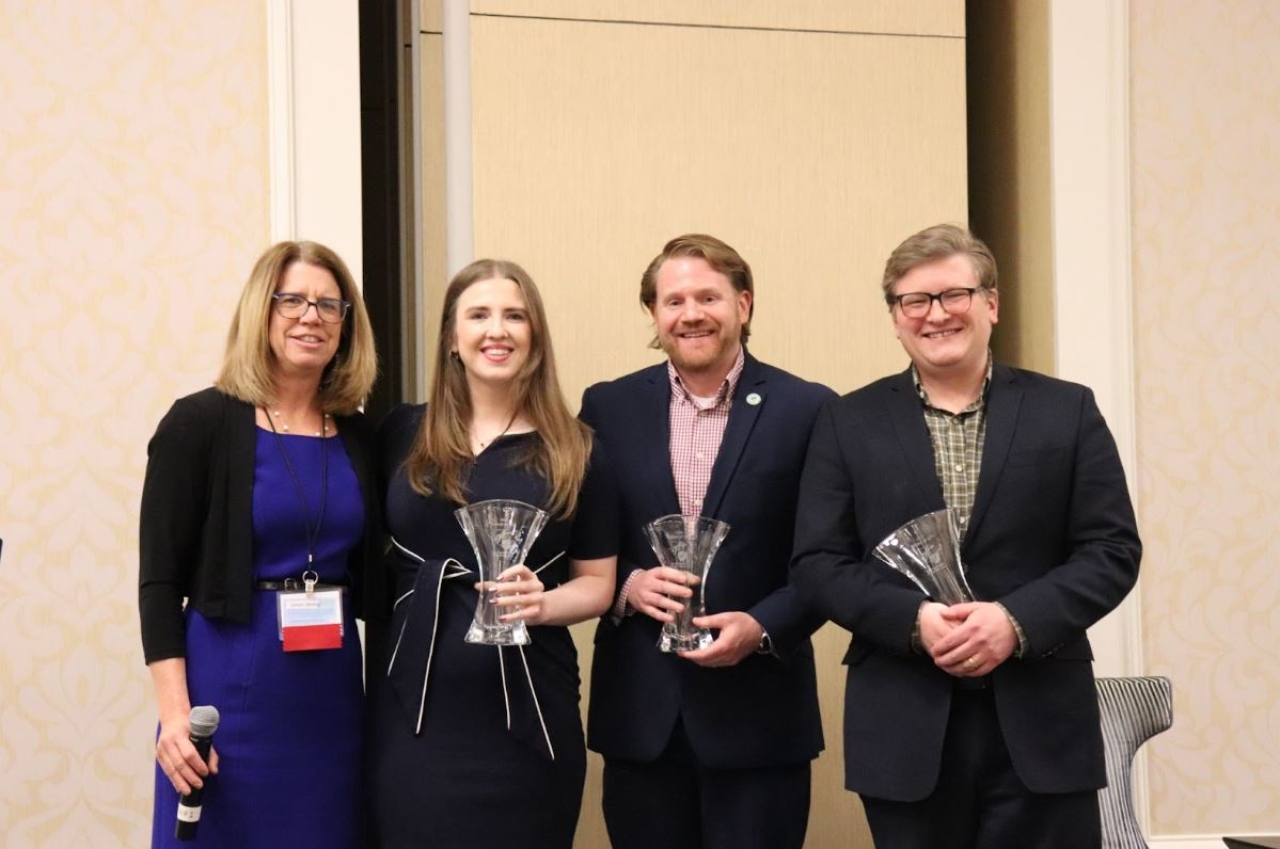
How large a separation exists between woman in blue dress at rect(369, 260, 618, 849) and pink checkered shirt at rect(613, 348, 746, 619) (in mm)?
180

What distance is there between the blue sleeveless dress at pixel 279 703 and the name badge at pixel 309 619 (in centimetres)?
3

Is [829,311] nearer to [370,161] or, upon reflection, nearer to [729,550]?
[729,550]

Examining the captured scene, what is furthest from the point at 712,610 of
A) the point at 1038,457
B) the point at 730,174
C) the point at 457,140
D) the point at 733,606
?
the point at 457,140

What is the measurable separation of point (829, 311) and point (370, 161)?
2.22 meters

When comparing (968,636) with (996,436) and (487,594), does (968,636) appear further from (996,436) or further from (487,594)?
(487,594)

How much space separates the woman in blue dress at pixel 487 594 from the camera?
2588 millimetres

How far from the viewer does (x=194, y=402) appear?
266 centimetres

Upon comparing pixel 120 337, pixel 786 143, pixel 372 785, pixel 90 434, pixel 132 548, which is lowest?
pixel 372 785

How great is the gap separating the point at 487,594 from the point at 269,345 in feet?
2.29

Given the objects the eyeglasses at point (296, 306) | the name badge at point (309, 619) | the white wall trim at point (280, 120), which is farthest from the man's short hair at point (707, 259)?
the white wall trim at point (280, 120)

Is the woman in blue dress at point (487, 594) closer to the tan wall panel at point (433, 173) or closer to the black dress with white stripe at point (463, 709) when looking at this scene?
the black dress with white stripe at point (463, 709)

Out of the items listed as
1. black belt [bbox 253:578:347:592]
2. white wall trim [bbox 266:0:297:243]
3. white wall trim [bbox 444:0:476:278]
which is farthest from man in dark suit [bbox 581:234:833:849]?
white wall trim [bbox 266:0:297:243]

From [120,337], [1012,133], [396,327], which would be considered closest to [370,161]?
[396,327]

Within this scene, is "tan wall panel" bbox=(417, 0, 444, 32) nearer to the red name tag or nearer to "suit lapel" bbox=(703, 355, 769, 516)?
"suit lapel" bbox=(703, 355, 769, 516)
